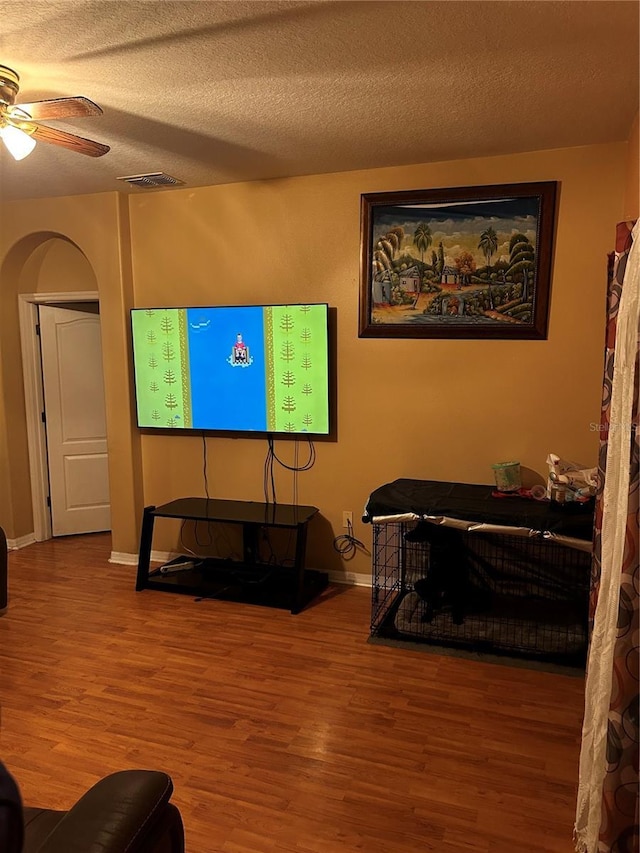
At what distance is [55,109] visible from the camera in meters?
2.31

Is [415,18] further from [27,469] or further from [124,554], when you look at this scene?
[27,469]

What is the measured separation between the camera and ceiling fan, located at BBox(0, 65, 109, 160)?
2.29 meters

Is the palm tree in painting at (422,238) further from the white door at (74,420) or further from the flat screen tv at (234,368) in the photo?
the white door at (74,420)

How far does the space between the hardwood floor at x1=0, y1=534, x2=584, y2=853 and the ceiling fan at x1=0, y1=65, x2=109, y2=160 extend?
2.43 meters

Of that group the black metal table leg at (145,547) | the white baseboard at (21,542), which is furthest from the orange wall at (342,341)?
the black metal table leg at (145,547)

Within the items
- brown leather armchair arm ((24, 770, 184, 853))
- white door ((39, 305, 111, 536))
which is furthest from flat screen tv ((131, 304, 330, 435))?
brown leather armchair arm ((24, 770, 184, 853))

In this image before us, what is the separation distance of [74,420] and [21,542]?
1081 mm

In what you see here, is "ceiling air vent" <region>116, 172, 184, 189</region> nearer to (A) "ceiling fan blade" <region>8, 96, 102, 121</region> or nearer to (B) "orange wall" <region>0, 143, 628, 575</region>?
(B) "orange wall" <region>0, 143, 628, 575</region>

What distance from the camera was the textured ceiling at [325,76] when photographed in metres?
2.03

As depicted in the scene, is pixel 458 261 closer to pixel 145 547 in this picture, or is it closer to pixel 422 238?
pixel 422 238

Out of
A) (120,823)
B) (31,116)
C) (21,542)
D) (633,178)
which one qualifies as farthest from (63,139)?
(21,542)

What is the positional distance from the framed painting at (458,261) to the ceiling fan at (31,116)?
5.88 feet

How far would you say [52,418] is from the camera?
5191mm

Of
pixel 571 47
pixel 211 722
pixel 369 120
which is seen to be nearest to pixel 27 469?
pixel 211 722
